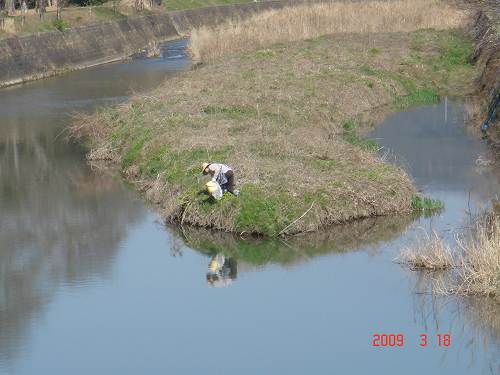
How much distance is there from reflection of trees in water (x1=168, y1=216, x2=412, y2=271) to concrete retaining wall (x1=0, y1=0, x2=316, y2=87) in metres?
22.6

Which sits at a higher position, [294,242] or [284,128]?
[284,128]

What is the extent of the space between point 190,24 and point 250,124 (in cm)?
4140

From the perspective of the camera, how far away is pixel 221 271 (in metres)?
16.7

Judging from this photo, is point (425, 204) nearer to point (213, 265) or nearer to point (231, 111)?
point (213, 265)

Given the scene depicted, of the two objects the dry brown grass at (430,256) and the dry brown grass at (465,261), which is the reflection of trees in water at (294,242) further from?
the dry brown grass at (430,256)

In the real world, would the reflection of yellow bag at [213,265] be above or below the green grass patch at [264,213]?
below

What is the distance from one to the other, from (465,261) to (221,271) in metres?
4.23

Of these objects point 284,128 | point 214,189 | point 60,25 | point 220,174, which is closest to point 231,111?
point 284,128

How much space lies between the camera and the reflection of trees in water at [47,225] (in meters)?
15.5

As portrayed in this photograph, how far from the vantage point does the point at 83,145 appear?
2705 centimetres

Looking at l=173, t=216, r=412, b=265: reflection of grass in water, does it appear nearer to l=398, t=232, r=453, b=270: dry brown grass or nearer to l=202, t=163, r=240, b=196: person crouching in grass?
l=202, t=163, r=240, b=196: person crouching in grass

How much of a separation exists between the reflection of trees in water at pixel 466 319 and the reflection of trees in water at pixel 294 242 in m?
2.67

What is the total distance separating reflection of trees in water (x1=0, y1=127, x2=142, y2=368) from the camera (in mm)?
15516

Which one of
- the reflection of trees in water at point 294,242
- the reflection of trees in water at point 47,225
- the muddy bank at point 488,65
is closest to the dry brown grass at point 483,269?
the reflection of trees in water at point 294,242
